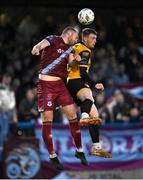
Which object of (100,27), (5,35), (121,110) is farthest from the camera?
(100,27)

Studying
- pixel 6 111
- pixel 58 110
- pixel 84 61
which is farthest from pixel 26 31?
pixel 84 61

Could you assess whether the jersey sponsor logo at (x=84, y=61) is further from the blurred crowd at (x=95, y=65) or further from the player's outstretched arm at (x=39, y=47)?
the blurred crowd at (x=95, y=65)

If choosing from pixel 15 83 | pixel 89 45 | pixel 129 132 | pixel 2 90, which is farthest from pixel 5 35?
pixel 89 45

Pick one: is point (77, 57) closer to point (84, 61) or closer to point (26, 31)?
point (84, 61)

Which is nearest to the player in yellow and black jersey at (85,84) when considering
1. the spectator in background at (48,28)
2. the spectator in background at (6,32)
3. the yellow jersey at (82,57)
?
the yellow jersey at (82,57)

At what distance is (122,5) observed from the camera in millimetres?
23141

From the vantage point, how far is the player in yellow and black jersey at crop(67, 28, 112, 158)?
40.0ft

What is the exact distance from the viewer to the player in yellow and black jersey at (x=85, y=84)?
12195 mm

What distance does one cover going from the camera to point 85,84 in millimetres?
12445

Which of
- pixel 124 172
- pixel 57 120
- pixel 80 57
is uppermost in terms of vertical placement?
pixel 80 57

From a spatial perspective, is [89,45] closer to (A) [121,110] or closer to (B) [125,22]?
(A) [121,110]

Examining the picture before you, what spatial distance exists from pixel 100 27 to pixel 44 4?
6.83ft

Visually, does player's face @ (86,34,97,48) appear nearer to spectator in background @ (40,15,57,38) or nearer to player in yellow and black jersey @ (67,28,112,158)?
player in yellow and black jersey @ (67,28,112,158)

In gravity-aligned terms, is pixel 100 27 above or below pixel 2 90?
above
